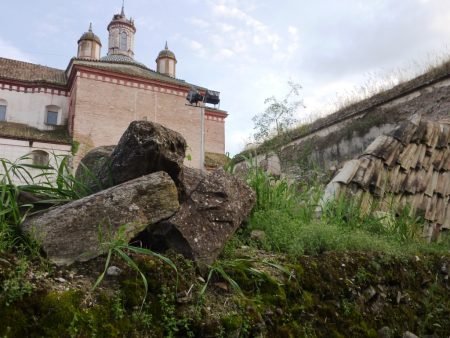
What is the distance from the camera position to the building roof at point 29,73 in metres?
23.1

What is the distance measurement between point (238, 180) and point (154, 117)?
20625 millimetres

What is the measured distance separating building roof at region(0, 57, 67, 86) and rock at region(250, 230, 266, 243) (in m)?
22.7

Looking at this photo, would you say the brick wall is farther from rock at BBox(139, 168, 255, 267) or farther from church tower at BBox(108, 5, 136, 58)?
rock at BBox(139, 168, 255, 267)

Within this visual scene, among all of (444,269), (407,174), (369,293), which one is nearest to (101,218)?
(369,293)

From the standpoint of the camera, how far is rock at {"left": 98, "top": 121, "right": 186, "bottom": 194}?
7.98ft

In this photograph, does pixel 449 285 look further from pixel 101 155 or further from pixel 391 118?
pixel 391 118

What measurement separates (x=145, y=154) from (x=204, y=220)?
0.49 metres

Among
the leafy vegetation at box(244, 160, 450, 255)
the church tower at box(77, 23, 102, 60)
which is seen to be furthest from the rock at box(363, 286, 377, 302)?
the church tower at box(77, 23, 102, 60)

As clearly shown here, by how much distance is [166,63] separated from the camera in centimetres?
2931

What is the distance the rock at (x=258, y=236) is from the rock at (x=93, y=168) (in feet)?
3.37

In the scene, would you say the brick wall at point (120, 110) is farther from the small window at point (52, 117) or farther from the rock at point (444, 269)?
the rock at point (444, 269)

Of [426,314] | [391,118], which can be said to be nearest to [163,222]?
[426,314]

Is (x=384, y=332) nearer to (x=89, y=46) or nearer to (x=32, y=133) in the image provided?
(x=32, y=133)

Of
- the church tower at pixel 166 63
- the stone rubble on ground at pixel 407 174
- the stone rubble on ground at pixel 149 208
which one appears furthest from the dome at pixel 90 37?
the stone rubble on ground at pixel 149 208
